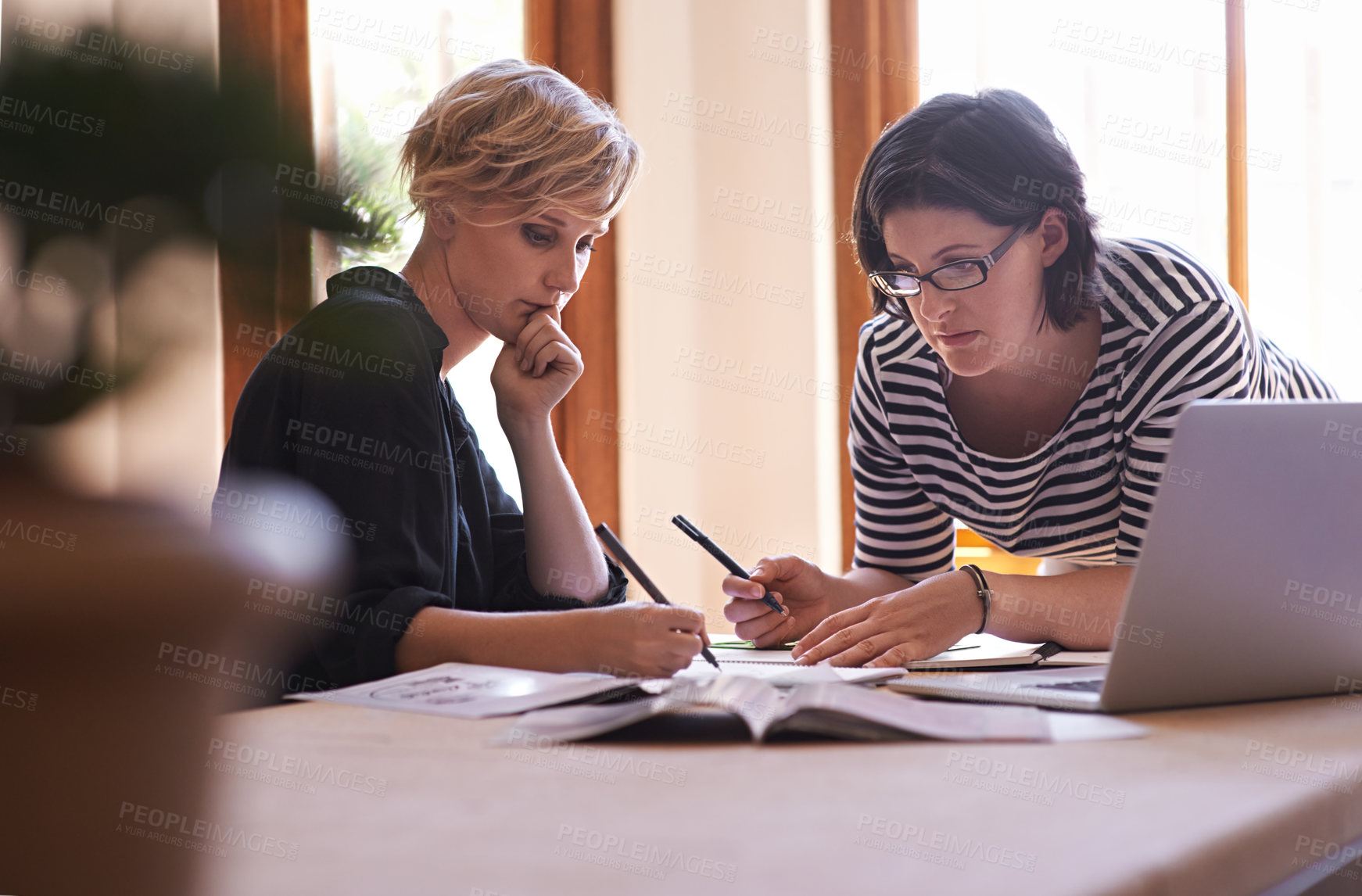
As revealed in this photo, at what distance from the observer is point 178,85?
0.50 feet

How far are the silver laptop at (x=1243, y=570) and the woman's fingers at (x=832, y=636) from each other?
0.66ft

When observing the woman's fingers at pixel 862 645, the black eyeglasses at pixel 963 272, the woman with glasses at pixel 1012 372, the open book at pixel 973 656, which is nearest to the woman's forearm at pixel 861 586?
the woman with glasses at pixel 1012 372

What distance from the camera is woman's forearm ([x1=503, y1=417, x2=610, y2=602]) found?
4.45ft

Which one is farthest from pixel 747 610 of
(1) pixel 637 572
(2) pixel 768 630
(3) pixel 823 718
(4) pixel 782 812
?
(4) pixel 782 812

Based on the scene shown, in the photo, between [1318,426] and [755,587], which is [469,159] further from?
[1318,426]

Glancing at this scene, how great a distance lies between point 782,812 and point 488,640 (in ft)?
1.46

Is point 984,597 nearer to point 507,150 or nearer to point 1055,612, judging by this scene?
point 1055,612

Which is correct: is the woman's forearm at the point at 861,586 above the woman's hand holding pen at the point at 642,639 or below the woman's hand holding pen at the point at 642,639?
below

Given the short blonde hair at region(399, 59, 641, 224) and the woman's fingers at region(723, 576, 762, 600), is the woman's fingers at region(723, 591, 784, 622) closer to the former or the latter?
the woman's fingers at region(723, 576, 762, 600)

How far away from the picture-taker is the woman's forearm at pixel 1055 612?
1.06m

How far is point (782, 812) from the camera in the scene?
47 centimetres

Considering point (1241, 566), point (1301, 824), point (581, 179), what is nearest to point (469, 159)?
point (581, 179)

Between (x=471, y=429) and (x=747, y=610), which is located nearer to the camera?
(x=747, y=610)

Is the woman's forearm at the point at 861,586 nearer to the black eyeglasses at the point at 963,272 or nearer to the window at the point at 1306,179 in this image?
the black eyeglasses at the point at 963,272
